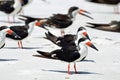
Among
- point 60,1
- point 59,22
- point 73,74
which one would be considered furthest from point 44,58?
point 60,1

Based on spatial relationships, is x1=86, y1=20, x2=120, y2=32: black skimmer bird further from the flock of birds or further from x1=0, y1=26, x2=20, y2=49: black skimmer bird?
x1=0, y1=26, x2=20, y2=49: black skimmer bird

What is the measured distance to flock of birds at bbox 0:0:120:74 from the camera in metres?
15.7

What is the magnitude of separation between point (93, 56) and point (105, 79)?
3.37 meters

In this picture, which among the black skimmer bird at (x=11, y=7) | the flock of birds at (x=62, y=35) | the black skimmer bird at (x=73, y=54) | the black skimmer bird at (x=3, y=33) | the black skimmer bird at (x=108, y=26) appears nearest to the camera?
the black skimmer bird at (x=73, y=54)

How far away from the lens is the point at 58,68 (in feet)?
53.9

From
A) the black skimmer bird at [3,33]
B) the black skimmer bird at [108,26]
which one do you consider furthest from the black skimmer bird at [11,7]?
the black skimmer bird at [3,33]

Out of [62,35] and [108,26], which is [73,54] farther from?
[108,26]

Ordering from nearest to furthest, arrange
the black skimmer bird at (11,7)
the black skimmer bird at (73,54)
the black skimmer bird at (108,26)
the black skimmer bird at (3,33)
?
1. the black skimmer bird at (73,54)
2. the black skimmer bird at (3,33)
3. the black skimmer bird at (108,26)
4. the black skimmer bird at (11,7)

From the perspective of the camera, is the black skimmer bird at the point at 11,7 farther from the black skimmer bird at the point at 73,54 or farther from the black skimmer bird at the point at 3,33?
the black skimmer bird at the point at 73,54

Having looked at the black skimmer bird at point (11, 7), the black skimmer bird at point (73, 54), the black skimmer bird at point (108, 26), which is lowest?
the black skimmer bird at point (108, 26)

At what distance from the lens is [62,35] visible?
21922 mm

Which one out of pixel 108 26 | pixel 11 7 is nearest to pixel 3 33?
pixel 108 26

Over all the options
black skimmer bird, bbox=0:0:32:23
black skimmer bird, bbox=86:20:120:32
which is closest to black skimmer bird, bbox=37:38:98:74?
black skimmer bird, bbox=86:20:120:32

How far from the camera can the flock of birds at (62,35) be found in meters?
15.7
